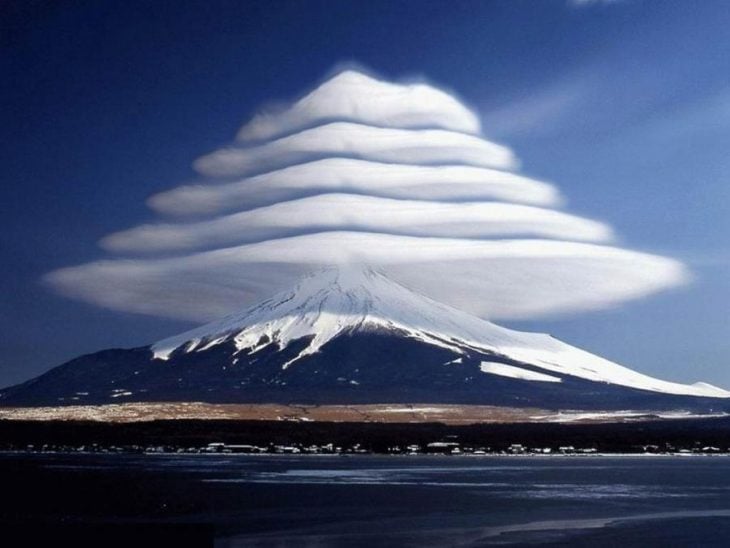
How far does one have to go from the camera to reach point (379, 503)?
4522 centimetres

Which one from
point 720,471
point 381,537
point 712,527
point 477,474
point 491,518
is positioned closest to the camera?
point 381,537

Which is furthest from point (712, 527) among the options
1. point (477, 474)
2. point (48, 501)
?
point (477, 474)

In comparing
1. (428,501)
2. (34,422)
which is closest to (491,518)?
(428,501)

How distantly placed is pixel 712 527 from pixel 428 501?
13.6 meters

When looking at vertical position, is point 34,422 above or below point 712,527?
above

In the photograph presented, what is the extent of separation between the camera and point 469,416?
196 meters

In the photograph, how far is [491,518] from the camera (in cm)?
3947

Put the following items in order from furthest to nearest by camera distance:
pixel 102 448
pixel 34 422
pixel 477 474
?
1. pixel 34 422
2. pixel 102 448
3. pixel 477 474

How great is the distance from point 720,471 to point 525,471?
13091 millimetres

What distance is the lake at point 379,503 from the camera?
3381 cm

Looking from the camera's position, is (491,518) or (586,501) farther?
(586,501)

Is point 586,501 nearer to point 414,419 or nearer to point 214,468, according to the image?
point 214,468

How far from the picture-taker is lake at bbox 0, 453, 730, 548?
33812mm

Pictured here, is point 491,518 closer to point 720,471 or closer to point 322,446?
point 720,471
